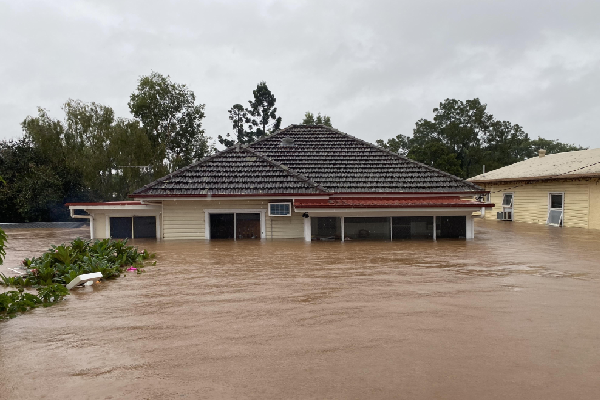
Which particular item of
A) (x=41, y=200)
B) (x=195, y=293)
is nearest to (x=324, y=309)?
(x=195, y=293)

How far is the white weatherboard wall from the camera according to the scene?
731 inches

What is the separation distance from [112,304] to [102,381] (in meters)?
3.48

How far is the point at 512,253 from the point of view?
577 inches

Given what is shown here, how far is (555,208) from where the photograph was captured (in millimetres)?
25453

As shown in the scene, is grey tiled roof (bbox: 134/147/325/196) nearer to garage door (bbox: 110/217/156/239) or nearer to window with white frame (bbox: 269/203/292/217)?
window with white frame (bbox: 269/203/292/217)

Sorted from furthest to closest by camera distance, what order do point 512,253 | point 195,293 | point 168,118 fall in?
1. point 168,118
2. point 512,253
3. point 195,293

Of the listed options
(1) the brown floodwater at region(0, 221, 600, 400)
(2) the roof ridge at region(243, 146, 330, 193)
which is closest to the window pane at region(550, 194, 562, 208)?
(2) the roof ridge at region(243, 146, 330, 193)

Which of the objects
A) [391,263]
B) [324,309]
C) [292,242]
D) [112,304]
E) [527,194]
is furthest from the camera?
[527,194]

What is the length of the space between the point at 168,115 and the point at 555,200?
1132 inches

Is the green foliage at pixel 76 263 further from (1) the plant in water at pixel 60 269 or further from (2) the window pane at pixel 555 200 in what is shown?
(2) the window pane at pixel 555 200

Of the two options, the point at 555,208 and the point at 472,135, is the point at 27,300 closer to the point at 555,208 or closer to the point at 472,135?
the point at 555,208

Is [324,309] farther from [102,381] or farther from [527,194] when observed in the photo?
[527,194]

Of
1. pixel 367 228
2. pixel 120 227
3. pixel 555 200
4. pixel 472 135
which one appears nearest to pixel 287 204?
pixel 367 228

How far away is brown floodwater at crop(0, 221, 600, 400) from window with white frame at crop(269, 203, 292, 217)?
6.44 m
